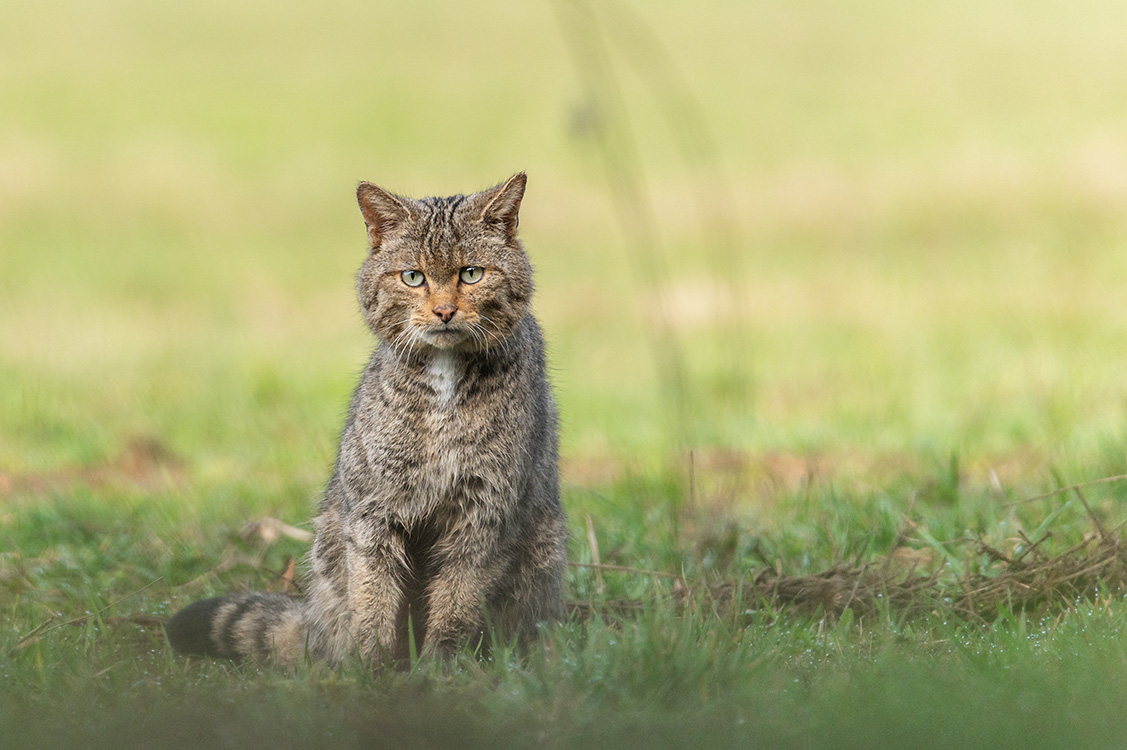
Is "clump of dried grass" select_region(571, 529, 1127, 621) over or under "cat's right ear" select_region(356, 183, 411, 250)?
under

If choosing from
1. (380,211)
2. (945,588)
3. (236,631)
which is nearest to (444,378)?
(380,211)

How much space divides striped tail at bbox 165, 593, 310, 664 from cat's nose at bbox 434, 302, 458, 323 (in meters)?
1.03

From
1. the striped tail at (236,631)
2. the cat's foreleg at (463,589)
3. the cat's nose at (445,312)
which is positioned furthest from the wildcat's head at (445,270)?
the striped tail at (236,631)

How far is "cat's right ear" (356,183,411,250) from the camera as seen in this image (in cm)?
374

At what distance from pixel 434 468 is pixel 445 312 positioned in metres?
0.47

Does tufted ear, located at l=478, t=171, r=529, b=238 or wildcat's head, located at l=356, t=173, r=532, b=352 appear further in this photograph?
tufted ear, located at l=478, t=171, r=529, b=238

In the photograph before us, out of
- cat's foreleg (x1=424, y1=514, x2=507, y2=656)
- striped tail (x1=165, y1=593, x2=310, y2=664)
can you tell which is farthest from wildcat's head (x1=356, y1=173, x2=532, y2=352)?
striped tail (x1=165, y1=593, x2=310, y2=664)

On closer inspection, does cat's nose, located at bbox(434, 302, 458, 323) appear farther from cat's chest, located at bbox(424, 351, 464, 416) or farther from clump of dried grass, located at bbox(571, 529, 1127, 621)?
clump of dried grass, located at bbox(571, 529, 1127, 621)

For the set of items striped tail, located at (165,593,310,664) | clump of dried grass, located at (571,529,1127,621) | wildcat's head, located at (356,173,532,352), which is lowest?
clump of dried grass, located at (571,529,1127,621)

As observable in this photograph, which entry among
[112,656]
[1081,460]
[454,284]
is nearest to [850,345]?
[1081,460]

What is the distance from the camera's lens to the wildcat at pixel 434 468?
3605 mm

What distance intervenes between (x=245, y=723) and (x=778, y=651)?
4.73 ft

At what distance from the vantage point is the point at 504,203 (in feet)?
12.3

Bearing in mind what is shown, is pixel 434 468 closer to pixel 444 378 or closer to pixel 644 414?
pixel 444 378
